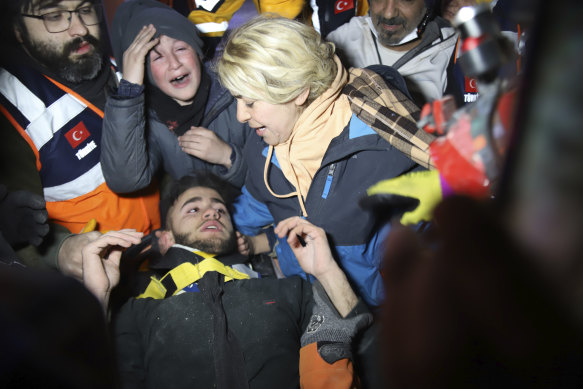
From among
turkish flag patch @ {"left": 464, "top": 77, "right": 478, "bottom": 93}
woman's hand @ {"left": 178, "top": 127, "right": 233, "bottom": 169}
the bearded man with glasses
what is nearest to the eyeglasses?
the bearded man with glasses

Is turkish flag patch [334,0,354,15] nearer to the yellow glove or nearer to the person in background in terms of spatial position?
the person in background

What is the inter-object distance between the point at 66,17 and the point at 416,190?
147 centimetres

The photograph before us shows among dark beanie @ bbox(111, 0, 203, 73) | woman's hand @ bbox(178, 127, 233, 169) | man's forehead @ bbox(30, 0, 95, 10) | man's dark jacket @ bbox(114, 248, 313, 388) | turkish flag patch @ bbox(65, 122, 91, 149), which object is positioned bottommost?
man's dark jacket @ bbox(114, 248, 313, 388)

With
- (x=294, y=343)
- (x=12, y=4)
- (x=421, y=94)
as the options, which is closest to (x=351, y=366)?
(x=294, y=343)

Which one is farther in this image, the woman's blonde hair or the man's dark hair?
the man's dark hair

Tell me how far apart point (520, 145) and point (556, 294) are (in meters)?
0.12

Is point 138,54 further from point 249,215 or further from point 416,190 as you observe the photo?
point 416,190

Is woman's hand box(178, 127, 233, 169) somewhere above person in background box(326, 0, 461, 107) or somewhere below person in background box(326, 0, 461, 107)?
below

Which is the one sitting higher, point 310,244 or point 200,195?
point 310,244

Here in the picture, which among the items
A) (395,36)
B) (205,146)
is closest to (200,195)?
(205,146)

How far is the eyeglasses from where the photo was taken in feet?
4.22

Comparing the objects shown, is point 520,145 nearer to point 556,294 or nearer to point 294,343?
point 556,294

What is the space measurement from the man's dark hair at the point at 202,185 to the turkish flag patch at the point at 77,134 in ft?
1.42

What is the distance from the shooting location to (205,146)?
144cm
